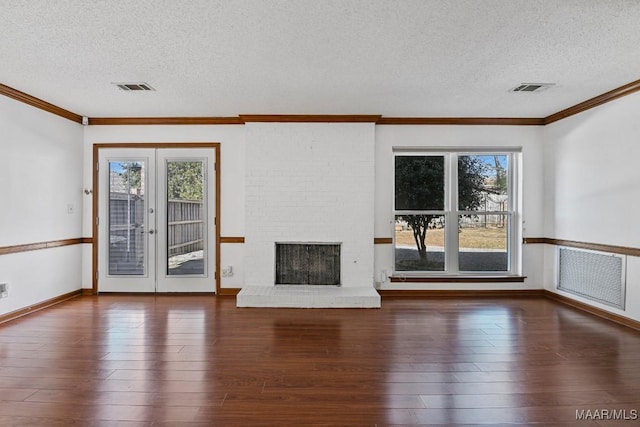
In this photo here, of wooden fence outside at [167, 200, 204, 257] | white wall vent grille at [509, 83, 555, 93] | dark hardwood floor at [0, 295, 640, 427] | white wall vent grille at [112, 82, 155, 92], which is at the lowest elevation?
dark hardwood floor at [0, 295, 640, 427]

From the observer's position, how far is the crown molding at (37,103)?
397 cm

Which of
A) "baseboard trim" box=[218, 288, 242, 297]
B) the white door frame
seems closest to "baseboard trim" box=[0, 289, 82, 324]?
the white door frame

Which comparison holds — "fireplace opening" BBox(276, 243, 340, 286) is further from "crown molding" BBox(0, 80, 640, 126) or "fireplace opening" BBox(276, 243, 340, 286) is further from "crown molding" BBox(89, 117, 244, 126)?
"crown molding" BBox(89, 117, 244, 126)

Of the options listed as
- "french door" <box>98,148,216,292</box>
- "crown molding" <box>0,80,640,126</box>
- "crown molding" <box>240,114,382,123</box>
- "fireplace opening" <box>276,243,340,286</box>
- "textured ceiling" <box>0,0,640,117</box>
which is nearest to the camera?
"textured ceiling" <box>0,0,640,117</box>

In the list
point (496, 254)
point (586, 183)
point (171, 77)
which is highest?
point (171, 77)

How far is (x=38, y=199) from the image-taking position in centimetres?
447

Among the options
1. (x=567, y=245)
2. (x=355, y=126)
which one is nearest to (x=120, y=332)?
(x=355, y=126)

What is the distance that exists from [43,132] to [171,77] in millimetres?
2119

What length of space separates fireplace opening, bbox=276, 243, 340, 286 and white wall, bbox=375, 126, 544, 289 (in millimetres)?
639

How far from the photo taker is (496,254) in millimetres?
5426

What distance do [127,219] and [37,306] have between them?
1.47 metres

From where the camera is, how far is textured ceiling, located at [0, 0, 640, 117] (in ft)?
8.10

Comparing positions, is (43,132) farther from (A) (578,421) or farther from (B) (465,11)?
(A) (578,421)

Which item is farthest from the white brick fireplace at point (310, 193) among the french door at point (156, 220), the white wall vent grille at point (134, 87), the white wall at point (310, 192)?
the white wall vent grille at point (134, 87)
